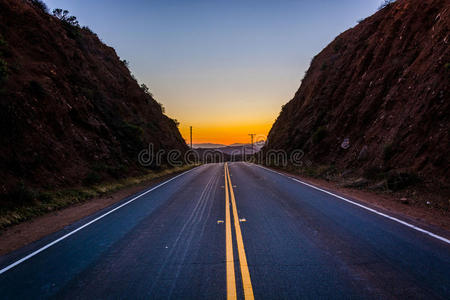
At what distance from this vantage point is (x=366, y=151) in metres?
14.1

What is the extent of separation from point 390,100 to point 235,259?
1507cm

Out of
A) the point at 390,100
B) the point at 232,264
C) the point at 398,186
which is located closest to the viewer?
the point at 232,264

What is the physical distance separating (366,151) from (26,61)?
19724 millimetres

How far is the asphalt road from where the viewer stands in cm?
333

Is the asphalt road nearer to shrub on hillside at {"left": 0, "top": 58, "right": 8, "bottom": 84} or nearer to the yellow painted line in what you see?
the yellow painted line

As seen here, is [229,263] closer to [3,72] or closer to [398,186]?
[398,186]

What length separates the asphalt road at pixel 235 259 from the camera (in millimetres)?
3328

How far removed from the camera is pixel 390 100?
14.8 meters

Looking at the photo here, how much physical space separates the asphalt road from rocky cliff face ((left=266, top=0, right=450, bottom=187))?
5.63m

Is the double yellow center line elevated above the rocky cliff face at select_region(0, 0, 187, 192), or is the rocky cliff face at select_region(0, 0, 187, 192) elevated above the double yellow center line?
the rocky cliff face at select_region(0, 0, 187, 192)

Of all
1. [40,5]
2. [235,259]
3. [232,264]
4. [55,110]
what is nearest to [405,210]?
[235,259]

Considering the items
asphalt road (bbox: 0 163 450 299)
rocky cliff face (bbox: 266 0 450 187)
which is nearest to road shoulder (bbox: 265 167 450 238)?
asphalt road (bbox: 0 163 450 299)

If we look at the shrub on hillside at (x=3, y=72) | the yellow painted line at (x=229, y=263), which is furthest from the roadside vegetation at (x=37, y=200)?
the yellow painted line at (x=229, y=263)

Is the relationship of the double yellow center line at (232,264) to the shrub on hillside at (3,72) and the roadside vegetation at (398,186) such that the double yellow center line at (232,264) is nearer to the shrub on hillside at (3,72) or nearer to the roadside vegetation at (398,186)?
the roadside vegetation at (398,186)
